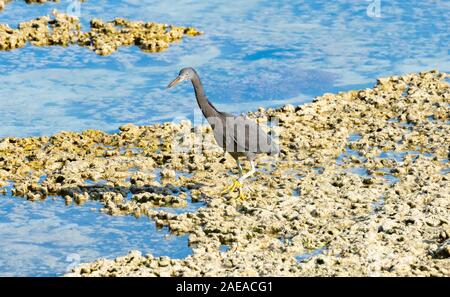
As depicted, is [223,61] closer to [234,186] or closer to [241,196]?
[234,186]

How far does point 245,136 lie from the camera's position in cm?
1306

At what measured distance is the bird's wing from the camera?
12984 millimetres

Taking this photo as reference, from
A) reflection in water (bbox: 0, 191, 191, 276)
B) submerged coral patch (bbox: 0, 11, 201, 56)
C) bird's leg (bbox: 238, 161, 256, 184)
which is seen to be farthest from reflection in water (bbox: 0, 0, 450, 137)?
bird's leg (bbox: 238, 161, 256, 184)

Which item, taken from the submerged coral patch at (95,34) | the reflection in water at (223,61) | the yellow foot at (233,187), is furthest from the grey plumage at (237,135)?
the submerged coral patch at (95,34)

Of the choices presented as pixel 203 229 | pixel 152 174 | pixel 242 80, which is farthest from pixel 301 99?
pixel 203 229

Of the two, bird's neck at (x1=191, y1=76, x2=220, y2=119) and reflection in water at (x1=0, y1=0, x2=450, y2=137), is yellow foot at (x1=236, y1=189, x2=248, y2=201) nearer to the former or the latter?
bird's neck at (x1=191, y1=76, x2=220, y2=119)

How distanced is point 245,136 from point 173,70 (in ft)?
19.8

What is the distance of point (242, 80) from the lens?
60.1 ft

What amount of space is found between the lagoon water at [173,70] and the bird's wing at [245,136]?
146 cm

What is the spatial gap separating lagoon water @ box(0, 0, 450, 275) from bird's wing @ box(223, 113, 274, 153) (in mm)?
1462

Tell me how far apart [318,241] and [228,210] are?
1.44 metres

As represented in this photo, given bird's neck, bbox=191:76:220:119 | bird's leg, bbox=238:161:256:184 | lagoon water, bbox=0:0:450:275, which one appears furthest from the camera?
bird's neck, bbox=191:76:220:119

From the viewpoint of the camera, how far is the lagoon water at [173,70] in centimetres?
1252
